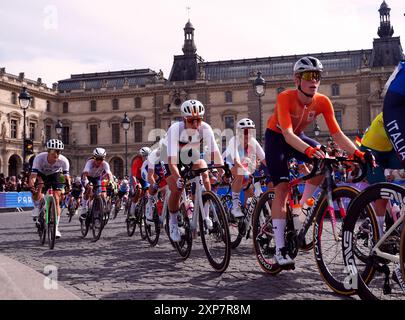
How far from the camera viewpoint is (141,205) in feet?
30.2

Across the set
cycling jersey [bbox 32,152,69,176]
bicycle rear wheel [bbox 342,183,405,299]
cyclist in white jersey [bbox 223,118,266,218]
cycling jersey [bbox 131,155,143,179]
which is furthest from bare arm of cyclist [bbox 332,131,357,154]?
cycling jersey [bbox 131,155,143,179]

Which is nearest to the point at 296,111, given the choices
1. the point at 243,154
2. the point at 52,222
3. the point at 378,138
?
the point at 378,138

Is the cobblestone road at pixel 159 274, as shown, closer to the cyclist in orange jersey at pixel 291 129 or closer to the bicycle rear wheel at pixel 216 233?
the bicycle rear wheel at pixel 216 233

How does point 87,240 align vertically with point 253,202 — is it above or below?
below

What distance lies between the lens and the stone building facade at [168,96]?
A: 2309 inches

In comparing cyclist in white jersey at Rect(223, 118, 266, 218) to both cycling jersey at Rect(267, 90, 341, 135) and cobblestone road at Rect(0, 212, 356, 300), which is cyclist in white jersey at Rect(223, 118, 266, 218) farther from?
cycling jersey at Rect(267, 90, 341, 135)

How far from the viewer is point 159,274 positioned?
5348 millimetres

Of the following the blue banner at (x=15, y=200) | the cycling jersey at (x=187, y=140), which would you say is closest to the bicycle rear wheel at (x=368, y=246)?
the cycling jersey at (x=187, y=140)

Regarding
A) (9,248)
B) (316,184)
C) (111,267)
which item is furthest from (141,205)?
(316,184)

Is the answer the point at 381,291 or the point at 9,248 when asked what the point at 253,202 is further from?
the point at 9,248

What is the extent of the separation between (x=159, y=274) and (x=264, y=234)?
123cm

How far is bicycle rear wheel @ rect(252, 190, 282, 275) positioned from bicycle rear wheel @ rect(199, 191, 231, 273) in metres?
0.41

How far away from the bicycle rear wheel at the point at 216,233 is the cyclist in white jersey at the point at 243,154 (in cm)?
210

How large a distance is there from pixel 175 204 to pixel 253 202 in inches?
58.4
